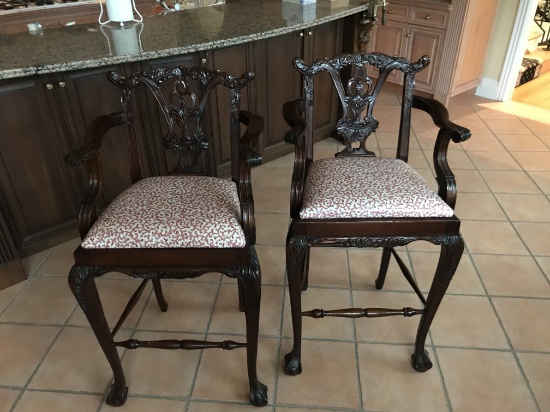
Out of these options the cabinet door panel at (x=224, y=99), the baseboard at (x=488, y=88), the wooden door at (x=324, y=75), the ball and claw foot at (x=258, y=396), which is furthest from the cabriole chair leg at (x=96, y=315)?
the baseboard at (x=488, y=88)

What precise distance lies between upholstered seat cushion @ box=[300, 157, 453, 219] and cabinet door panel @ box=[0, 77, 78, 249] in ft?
3.92

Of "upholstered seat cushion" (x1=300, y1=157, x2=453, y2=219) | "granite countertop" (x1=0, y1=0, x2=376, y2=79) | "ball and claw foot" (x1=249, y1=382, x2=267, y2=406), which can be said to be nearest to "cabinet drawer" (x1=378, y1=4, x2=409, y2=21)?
"granite countertop" (x1=0, y1=0, x2=376, y2=79)

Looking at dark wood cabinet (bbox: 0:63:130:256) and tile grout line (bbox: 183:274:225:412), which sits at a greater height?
dark wood cabinet (bbox: 0:63:130:256)

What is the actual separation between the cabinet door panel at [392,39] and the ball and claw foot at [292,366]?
10.7 ft

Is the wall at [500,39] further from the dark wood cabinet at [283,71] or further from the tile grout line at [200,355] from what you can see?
the tile grout line at [200,355]

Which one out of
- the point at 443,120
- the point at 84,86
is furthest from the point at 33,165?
the point at 443,120

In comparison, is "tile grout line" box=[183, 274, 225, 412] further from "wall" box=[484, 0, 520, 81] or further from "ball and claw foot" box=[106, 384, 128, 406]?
"wall" box=[484, 0, 520, 81]

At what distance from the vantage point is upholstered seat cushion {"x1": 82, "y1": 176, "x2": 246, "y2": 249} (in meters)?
1.23

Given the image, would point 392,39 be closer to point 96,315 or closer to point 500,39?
point 500,39

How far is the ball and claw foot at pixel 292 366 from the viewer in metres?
1.57

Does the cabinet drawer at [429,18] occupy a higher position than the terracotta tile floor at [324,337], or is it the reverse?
the cabinet drawer at [429,18]

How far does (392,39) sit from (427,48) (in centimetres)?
37

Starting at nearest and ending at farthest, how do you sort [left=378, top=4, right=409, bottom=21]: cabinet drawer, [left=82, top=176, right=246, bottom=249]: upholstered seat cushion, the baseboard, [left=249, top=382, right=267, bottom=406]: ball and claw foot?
[left=82, top=176, right=246, bottom=249]: upholstered seat cushion, [left=249, top=382, right=267, bottom=406]: ball and claw foot, [left=378, top=4, right=409, bottom=21]: cabinet drawer, the baseboard

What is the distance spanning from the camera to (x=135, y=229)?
4.07 feet
